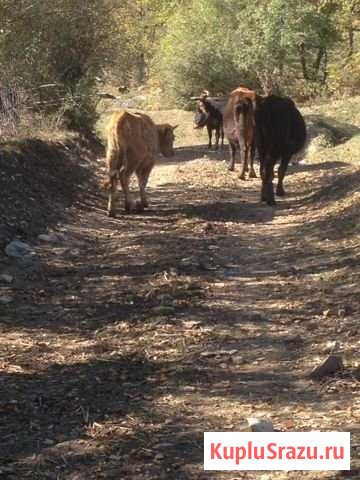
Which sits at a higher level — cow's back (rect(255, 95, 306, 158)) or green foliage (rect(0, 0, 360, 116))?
green foliage (rect(0, 0, 360, 116))

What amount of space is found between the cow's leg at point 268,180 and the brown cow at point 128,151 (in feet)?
5.95

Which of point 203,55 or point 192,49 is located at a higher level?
point 192,49

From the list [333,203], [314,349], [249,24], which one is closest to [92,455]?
[314,349]

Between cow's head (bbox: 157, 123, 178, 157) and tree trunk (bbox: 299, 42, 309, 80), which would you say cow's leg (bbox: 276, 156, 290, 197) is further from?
tree trunk (bbox: 299, 42, 309, 80)

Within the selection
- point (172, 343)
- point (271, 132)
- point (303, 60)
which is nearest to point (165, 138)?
point (271, 132)

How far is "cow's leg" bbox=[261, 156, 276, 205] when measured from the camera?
12.2m

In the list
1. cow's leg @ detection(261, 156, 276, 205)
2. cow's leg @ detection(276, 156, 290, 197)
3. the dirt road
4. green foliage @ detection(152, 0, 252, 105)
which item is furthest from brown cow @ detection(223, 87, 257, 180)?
green foliage @ detection(152, 0, 252, 105)

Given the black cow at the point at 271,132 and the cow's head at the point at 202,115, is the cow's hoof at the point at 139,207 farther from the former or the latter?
the cow's head at the point at 202,115

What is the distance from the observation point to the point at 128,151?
457 inches

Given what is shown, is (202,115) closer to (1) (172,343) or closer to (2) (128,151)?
(2) (128,151)

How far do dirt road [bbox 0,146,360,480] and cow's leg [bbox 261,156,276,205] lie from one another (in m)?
1.50

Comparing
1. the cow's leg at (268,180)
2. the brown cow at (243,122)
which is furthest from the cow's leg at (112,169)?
the brown cow at (243,122)

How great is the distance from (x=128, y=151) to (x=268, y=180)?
2.35 m

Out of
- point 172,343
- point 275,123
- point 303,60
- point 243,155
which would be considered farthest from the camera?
point 303,60
